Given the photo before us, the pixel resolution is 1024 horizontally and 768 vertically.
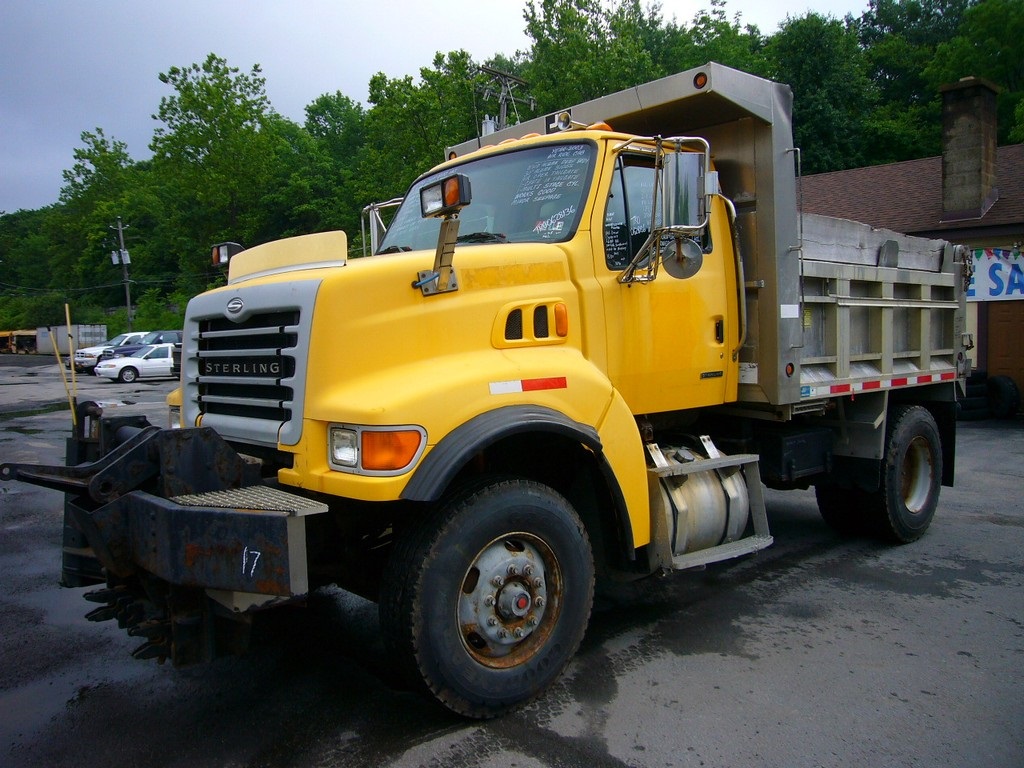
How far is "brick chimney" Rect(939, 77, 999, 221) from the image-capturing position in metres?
16.5

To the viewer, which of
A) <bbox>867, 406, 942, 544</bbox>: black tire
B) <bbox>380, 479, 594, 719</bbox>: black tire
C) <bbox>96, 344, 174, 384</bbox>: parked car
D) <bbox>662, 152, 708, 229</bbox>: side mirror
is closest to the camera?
<bbox>380, 479, 594, 719</bbox>: black tire

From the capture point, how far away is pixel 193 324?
4301 mm

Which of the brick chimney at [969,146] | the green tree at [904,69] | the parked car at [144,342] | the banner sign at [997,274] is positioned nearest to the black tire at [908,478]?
the banner sign at [997,274]

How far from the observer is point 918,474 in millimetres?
6961

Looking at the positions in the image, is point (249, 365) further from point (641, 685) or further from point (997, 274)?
point (997, 274)

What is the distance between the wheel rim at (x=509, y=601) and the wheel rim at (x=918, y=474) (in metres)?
4.41

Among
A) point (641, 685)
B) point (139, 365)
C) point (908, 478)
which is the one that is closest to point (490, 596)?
point (641, 685)

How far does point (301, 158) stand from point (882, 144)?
3788cm

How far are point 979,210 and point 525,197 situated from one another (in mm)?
15556

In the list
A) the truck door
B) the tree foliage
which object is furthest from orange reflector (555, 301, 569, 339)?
the tree foliage

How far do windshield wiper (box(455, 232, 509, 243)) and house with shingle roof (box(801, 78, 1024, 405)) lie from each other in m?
11.9

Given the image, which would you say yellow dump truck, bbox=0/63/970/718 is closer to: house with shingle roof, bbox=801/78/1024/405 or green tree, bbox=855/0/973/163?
house with shingle roof, bbox=801/78/1024/405

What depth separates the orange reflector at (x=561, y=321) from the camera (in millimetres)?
4051

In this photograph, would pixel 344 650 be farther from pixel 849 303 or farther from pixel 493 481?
pixel 849 303
